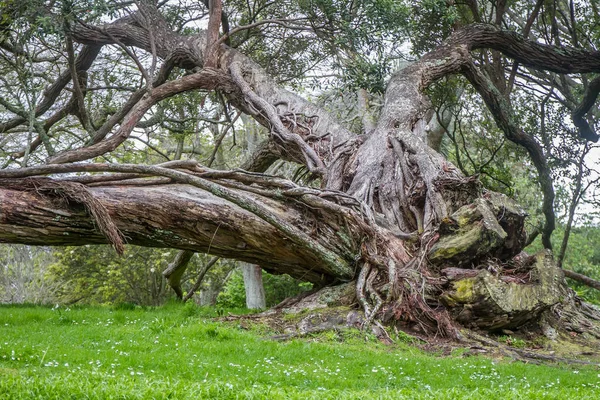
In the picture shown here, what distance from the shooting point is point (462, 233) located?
9695 mm

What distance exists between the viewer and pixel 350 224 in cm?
973

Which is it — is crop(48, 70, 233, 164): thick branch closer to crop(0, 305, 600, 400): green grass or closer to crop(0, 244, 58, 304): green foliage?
crop(0, 305, 600, 400): green grass

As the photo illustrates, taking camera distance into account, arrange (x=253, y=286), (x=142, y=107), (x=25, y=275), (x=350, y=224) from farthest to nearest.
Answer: (x=25, y=275), (x=253, y=286), (x=142, y=107), (x=350, y=224)

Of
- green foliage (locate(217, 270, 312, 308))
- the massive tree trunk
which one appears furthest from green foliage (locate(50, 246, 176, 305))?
the massive tree trunk

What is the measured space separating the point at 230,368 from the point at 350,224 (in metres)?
3.77

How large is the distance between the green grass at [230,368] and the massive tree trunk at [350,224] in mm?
1251

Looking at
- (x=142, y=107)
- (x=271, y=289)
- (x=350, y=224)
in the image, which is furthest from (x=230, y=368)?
(x=271, y=289)

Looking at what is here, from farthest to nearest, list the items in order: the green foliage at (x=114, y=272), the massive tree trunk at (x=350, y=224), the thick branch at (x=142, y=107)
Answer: the green foliage at (x=114, y=272) → the thick branch at (x=142, y=107) → the massive tree trunk at (x=350, y=224)

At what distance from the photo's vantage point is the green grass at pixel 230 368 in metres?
4.80

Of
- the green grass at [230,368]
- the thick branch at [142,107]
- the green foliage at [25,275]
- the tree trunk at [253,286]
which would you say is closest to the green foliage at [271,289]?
the tree trunk at [253,286]

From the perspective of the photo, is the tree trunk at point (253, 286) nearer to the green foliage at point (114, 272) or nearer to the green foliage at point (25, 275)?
the green foliage at point (114, 272)

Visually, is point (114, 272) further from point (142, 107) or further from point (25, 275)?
point (142, 107)

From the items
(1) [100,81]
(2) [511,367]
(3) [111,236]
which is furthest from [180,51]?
(2) [511,367]

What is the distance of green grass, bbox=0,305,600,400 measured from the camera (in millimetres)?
4805
